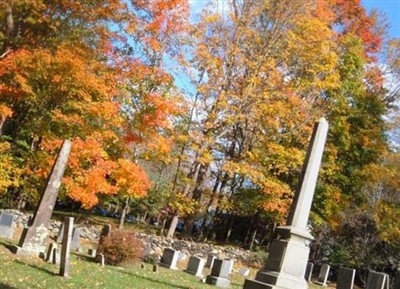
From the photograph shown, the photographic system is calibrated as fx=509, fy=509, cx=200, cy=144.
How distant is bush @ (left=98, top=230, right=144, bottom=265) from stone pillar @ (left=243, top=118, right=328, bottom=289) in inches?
260

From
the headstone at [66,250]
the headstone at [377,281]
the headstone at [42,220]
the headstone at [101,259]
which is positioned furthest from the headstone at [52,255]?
the headstone at [377,281]

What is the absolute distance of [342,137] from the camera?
28500 millimetres

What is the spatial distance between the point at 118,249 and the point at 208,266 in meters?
6.21

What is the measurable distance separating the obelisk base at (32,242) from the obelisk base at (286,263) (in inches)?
269

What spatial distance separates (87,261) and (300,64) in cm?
1460

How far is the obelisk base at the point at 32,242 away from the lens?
1328 centimetres

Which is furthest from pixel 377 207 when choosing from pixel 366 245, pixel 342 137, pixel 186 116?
pixel 186 116

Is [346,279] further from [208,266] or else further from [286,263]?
[286,263]

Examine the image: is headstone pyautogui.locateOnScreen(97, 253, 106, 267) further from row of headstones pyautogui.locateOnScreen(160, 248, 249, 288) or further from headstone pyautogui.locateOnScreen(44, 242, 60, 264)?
row of headstones pyautogui.locateOnScreen(160, 248, 249, 288)

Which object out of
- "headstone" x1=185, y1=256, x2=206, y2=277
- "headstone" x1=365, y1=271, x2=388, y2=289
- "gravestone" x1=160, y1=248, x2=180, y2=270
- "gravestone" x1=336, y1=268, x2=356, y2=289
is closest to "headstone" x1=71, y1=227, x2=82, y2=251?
"gravestone" x1=160, y1=248, x2=180, y2=270

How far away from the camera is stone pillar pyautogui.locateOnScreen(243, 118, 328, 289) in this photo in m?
8.73

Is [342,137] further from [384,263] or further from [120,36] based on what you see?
[120,36]

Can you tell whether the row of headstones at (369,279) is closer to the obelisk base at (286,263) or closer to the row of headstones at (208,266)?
the obelisk base at (286,263)

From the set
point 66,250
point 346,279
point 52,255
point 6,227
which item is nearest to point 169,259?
point 6,227
